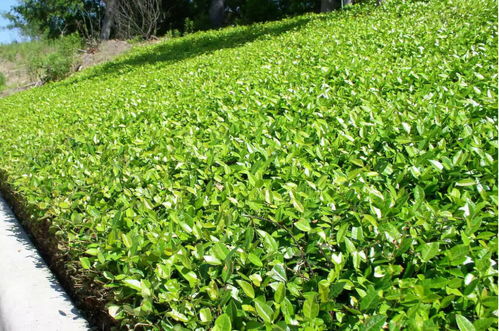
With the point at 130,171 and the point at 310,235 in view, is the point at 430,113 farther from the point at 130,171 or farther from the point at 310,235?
the point at 130,171

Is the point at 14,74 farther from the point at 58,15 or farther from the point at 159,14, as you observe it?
the point at 159,14

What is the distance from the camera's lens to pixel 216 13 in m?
20.5

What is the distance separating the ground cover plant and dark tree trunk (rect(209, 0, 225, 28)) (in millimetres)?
16772

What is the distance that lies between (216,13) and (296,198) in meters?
20.1

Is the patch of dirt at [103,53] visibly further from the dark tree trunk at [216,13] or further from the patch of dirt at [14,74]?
the dark tree trunk at [216,13]

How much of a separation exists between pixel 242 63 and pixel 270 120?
3428mm

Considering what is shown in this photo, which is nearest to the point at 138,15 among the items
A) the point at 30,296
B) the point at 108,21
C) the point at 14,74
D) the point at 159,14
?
the point at 159,14

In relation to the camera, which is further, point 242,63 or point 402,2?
point 402,2

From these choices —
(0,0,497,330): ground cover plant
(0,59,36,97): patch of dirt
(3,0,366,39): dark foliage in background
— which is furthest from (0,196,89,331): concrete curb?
(0,59,36,97): patch of dirt

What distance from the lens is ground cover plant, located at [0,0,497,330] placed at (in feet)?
4.73

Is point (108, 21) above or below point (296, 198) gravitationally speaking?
above

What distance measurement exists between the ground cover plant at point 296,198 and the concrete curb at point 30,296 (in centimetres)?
17

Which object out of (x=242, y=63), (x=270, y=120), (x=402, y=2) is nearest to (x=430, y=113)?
(x=270, y=120)

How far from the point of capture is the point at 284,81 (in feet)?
14.5
